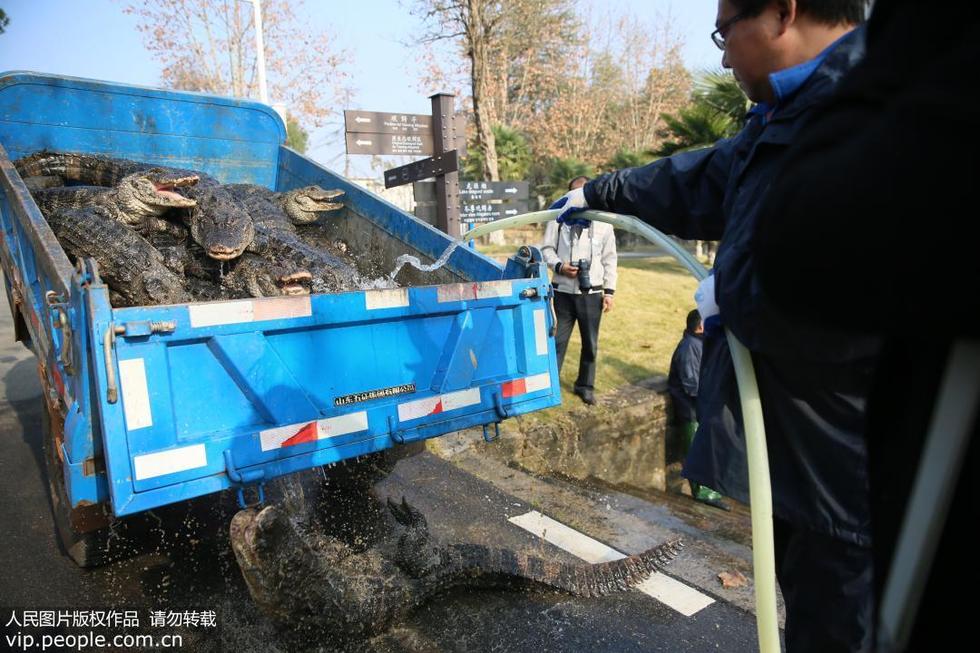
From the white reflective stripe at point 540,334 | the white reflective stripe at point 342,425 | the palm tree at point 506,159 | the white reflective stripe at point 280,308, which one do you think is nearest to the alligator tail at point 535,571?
the white reflective stripe at point 342,425

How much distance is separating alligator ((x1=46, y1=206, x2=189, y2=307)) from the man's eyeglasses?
9.23 feet

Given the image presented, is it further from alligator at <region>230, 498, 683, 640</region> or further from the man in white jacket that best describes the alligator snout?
the man in white jacket

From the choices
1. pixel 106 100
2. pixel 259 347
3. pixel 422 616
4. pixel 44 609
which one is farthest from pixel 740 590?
pixel 106 100

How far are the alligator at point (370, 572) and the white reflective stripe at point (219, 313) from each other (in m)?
0.75

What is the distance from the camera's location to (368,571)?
9.25 ft

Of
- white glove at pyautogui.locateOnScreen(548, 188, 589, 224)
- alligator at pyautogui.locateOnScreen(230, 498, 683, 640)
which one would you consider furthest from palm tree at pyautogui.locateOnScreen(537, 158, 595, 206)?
white glove at pyautogui.locateOnScreen(548, 188, 589, 224)

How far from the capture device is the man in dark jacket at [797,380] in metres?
1.42

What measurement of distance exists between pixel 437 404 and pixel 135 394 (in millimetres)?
1308

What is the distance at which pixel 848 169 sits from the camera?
2.47 feet

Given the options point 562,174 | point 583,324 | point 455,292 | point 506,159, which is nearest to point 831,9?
point 455,292

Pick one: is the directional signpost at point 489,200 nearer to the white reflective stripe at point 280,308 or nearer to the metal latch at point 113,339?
the white reflective stripe at point 280,308

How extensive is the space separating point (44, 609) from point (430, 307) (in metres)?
2.33

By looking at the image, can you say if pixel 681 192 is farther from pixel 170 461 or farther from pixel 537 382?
pixel 170 461

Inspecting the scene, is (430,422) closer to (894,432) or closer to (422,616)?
→ (422,616)
